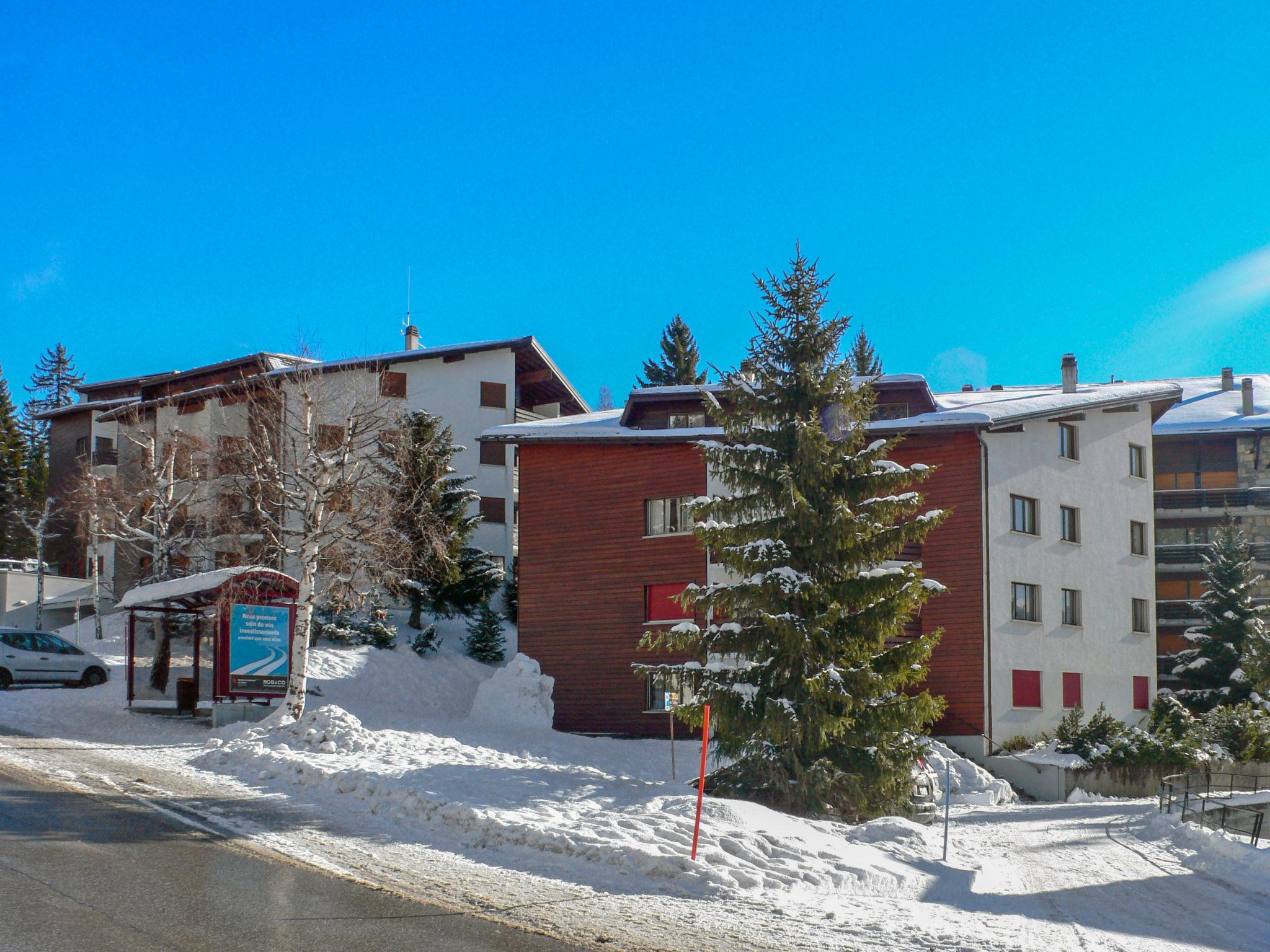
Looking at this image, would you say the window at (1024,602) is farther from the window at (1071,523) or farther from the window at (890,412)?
the window at (890,412)

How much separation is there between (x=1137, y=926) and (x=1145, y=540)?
2805cm

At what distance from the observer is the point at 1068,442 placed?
3494 cm

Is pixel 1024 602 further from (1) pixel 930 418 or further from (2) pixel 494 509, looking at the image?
(2) pixel 494 509

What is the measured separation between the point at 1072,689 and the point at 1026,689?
2.36 m

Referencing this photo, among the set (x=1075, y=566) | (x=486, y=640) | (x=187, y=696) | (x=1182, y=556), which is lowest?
(x=187, y=696)

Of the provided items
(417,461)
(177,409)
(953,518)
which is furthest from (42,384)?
(953,518)

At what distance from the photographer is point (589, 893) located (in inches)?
411

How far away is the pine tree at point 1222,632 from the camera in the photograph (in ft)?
133

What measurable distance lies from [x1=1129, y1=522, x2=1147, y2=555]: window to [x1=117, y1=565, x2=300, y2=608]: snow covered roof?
1001 inches

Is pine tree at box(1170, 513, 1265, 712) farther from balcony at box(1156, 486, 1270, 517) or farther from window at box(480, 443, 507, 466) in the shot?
window at box(480, 443, 507, 466)

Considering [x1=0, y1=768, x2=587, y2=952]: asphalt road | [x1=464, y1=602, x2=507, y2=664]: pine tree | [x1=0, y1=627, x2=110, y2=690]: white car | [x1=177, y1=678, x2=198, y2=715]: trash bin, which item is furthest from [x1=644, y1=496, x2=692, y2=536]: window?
[x1=0, y1=768, x2=587, y2=952]: asphalt road

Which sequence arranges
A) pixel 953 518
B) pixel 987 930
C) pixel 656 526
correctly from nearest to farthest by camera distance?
pixel 987 930
pixel 953 518
pixel 656 526

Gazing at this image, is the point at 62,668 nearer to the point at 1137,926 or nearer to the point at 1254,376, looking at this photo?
the point at 1137,926

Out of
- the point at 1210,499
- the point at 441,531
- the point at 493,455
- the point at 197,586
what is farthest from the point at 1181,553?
the point at 197,586
